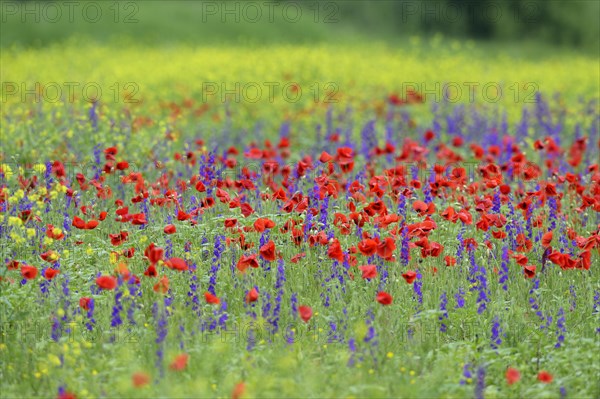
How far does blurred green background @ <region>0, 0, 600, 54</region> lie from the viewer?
21672 mm

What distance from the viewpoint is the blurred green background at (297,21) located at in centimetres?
2167

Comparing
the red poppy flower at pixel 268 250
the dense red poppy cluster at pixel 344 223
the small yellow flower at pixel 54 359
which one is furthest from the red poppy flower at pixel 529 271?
the small yellow flower at pixel 54 359

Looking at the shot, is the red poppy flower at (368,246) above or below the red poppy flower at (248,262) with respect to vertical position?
above

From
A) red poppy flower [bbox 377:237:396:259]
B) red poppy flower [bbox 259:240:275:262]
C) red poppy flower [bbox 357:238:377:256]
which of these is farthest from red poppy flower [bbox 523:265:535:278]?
red poppy flower [bbox 259:240:275:262]

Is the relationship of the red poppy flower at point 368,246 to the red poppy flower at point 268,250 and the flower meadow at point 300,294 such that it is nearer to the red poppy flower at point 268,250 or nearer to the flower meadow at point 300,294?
the flower meadow at point 300,294

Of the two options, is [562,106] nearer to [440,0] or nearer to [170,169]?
[170,169]

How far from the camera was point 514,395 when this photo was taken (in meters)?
3.91

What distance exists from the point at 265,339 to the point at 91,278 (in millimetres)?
1260

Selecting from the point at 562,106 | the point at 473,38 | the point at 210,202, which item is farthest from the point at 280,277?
the point at 473,38

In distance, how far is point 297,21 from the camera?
22.9 metres

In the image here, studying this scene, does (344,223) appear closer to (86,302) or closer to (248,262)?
(248,262)

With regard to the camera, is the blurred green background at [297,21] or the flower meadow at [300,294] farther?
the blurred green background at [297,21]

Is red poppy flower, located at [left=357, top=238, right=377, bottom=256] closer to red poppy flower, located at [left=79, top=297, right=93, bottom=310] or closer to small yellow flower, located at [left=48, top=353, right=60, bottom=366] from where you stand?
red poppy flower, located at [left=79, top=297, right=93, bottom=310]

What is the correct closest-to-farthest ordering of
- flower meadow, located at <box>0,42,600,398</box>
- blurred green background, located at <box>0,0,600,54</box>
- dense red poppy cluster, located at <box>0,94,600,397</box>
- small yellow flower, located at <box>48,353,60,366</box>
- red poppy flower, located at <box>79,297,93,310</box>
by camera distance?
small yellow flower, located at <box>48,353,60,366</box>, flower meadow, located at <box>0,42,600,398</box>, red poppy flower, located at <box>79,297,93,310</box>, dense red poppy cluster, located at <box>0,94,600,397</box>, blurred green background, located at <box>0,0,600,54</box>
